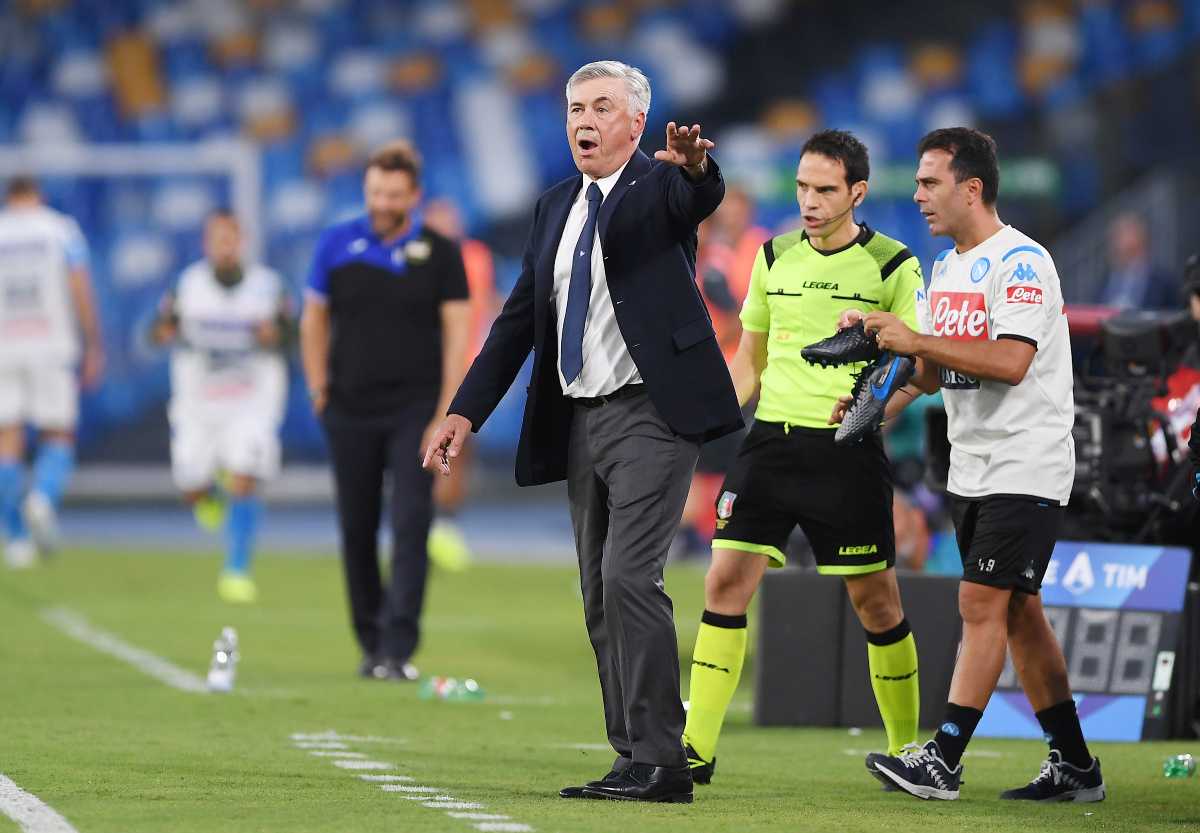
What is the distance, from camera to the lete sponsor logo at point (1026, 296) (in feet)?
21.3

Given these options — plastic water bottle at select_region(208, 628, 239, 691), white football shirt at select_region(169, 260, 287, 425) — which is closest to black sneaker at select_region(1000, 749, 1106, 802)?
plastic water bottle at select_region(208, 628, 239, 691)

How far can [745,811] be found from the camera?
6.21 meters

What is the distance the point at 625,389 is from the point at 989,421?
1.07m

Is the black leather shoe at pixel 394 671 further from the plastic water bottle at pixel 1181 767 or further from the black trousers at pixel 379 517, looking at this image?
the plastic water bottle at pixel 1181 767

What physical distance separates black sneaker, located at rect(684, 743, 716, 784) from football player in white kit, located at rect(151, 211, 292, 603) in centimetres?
725

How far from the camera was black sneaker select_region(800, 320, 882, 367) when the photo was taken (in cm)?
637

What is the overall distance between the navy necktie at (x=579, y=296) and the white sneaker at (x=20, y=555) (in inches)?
394

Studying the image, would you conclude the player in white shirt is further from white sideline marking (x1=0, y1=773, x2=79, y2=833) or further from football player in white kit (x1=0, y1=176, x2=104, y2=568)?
football player in white kit (x1=0, y1=176, x2=104, y2=568)

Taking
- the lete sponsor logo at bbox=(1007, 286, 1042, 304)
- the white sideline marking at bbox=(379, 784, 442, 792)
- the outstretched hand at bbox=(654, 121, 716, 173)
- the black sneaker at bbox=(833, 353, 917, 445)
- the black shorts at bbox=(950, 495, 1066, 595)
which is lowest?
the white sideline marking at bbox=(379, 784, 442, 792)

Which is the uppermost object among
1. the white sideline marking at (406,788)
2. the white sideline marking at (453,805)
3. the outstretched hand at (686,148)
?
the outstretched hand at (686,148)

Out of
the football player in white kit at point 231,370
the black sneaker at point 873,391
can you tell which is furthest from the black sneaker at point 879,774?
the football player in white kit at point 231,370

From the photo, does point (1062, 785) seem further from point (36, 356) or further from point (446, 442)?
point (36, 356)

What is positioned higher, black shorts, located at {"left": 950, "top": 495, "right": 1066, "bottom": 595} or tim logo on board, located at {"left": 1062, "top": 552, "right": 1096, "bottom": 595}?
black shorts, located at {"left": 950, "top": 495, "right": 1066, "bottom": 595}

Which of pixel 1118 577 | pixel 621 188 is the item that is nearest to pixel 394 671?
pixel 1118 577
